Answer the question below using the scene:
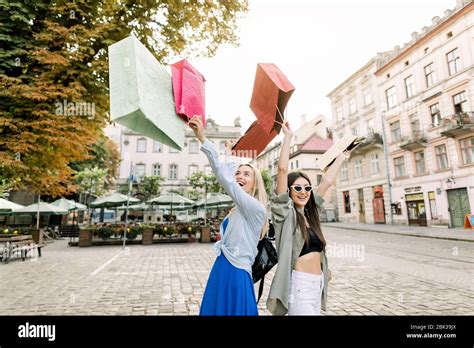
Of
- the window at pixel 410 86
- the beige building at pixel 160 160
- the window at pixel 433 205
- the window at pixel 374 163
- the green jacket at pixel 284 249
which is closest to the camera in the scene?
the green jacket at pixel 284 249

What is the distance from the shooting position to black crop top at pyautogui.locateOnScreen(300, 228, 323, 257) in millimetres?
2243

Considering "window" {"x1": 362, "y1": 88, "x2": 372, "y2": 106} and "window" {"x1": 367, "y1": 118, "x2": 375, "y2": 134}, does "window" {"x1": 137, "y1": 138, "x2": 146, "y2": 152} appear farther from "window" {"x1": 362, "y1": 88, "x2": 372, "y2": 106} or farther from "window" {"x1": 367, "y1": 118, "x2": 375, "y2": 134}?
"window" {"x1": 367, "y1": 118, "x2": 375, "y2": 134}

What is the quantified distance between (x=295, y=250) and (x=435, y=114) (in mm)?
26579

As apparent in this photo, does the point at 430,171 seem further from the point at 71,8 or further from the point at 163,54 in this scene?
the point at 71,8

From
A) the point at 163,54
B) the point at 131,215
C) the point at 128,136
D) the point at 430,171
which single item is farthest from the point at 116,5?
the point at 128,136

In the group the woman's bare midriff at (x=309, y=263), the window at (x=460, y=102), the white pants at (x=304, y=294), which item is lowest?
the white pants at (x=304, y=294)

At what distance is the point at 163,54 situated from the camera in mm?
6750

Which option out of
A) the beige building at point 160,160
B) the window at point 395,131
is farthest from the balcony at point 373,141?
the beige building at point 160,160

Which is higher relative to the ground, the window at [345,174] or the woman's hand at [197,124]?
the window at [345,174]

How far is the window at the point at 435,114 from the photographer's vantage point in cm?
2239

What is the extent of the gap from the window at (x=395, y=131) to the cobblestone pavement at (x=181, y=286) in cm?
1918

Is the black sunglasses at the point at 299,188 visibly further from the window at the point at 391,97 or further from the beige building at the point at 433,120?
the window at the point at 391,97

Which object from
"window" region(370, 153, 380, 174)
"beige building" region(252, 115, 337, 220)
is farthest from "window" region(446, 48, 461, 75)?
"beige building" region(252, 115, 337, 220)

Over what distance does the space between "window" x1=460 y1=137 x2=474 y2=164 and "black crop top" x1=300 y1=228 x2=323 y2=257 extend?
23502 millimetres
